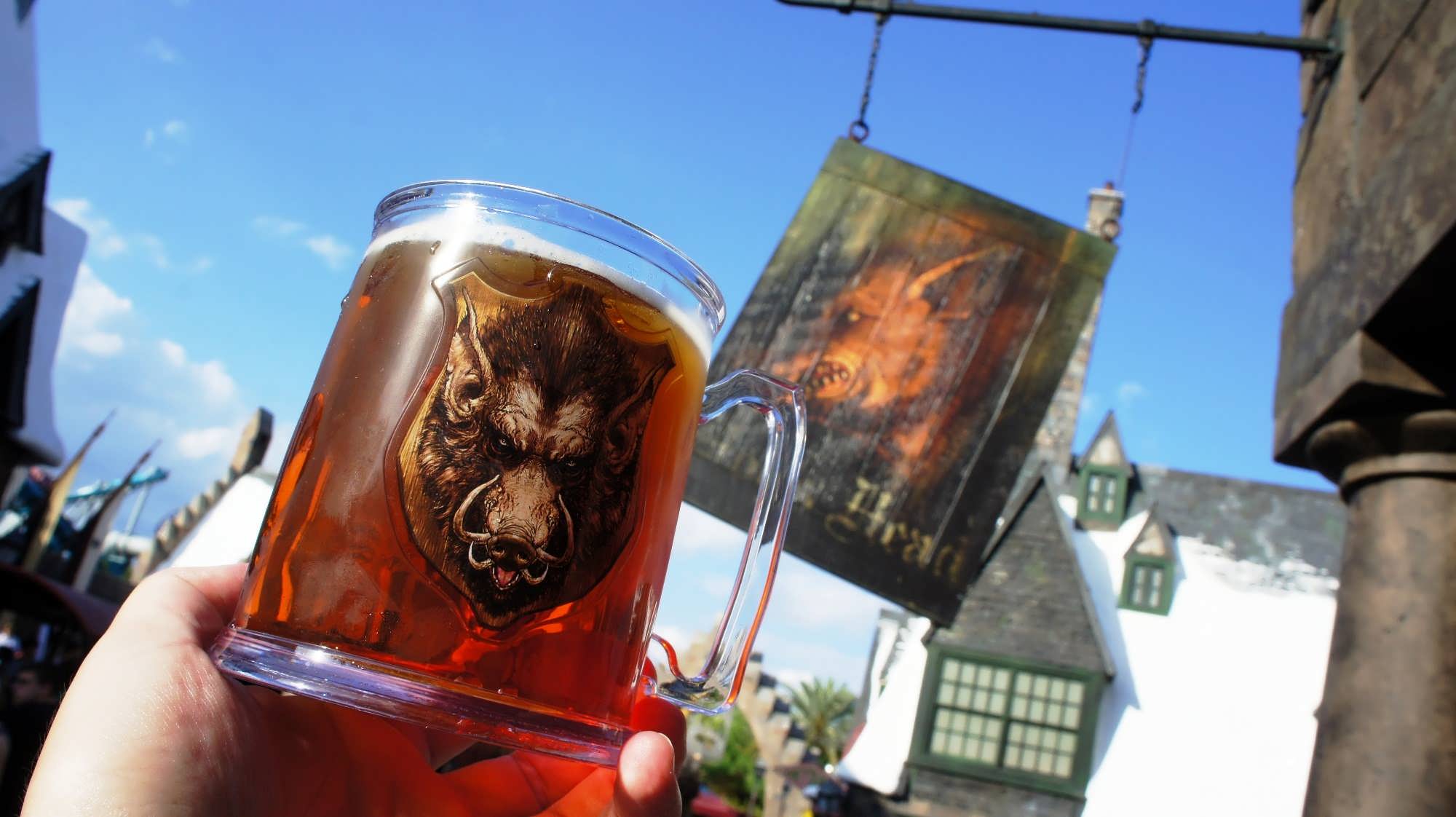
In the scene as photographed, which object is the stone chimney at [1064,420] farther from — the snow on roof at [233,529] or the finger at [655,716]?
the finger at [655,716]

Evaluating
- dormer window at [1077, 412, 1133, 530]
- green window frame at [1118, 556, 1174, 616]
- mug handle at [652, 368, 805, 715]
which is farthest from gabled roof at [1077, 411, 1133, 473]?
mug handle at [652, 368, 805, 715]

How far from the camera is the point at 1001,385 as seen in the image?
13.6ft

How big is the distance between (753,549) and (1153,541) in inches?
541

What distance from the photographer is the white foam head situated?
1024 mm

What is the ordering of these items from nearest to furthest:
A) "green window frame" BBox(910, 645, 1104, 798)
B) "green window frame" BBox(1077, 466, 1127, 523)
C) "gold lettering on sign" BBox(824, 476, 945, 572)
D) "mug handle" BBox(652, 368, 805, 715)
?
"mug handle" BBox(652, 368, 805, 715) → "gold lettering on sign" BBox(824, 476, 945, 572) → "green window frame" BBox(910, 645, 1104, 798) → "green window frame" BBox(1077, 466, 1127, 523)

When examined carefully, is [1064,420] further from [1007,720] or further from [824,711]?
[824,711]

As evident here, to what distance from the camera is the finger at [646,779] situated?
3.23 feet

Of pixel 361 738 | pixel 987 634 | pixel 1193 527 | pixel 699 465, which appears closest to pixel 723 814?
pixel 987 634

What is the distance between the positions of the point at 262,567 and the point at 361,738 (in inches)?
10.9

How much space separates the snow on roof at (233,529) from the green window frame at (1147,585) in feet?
35.5

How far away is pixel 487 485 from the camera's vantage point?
3.04 feet

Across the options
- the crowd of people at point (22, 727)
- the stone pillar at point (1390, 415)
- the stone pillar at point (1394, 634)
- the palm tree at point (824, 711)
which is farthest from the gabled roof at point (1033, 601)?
the palm tree at point (824, 711)

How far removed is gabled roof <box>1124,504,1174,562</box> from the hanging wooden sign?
33.3 ft

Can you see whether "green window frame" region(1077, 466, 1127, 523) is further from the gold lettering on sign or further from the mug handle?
the mug handle
